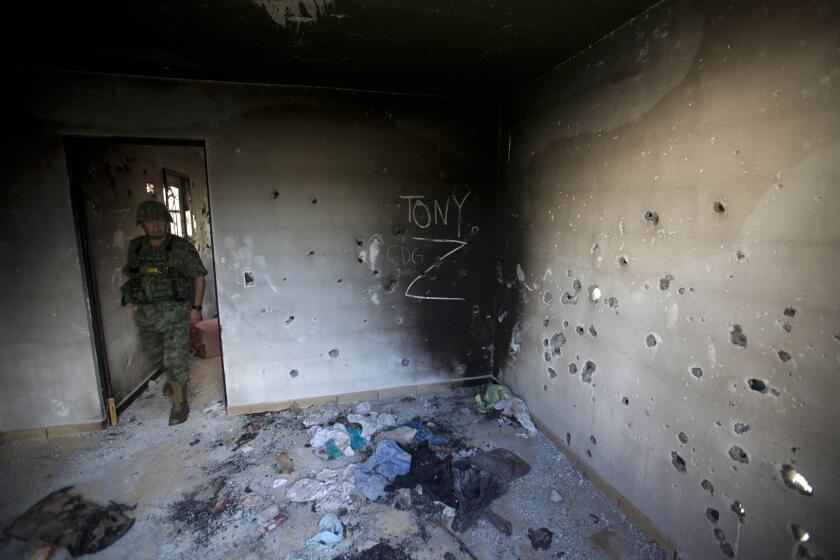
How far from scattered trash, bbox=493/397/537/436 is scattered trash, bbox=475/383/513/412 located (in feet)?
0.15

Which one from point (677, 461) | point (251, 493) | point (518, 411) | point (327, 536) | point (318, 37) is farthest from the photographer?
point (518, 411)

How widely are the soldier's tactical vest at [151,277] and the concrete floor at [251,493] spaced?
0.96 meters

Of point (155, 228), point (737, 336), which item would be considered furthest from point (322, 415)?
point (737, 336)

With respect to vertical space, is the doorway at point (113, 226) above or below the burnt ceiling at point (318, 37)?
below

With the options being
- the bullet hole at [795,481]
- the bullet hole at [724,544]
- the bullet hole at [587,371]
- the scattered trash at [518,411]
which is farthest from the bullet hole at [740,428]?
the scattered trash at [518,411]

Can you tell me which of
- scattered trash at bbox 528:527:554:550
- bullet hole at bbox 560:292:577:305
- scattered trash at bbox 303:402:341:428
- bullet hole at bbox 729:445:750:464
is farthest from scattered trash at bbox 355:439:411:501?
bullet hole at bbox 729:445:750:464

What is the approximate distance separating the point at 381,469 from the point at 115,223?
9.74 ft

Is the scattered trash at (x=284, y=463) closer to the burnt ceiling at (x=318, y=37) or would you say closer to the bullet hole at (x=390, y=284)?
the bullet hole at (x=390, y=284)

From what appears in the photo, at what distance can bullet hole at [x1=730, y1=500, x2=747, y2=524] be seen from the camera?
5.14 ft

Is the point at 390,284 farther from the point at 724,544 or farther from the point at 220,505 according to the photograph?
the point at 724,544

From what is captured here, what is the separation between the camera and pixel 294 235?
3.09 metres

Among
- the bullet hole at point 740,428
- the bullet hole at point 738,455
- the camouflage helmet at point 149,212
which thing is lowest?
the bullet hole at point 738,455

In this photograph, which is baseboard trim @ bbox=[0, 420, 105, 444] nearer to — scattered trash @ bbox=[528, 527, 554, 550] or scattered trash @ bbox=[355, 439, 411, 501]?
scattered trash @ bbox=[355, 439, 411, 501]

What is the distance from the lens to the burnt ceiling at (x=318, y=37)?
1819 millimetres
